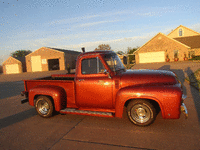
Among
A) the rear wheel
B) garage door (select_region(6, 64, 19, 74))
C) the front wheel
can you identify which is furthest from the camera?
garage door (select_region(6, 64, 19, 74))

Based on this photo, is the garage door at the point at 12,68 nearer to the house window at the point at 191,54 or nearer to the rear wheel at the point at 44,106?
the house window at the point at 191,54

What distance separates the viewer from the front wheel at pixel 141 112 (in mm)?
3910

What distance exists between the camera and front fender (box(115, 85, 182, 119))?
3652 millimetres

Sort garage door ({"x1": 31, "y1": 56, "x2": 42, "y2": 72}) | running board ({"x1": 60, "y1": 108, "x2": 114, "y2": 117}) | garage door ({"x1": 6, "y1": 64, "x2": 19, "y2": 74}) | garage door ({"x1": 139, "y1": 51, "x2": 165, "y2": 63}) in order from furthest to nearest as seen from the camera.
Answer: garage door ({"x1": 6, "y1": 64, "x2": 19, "y2": 74}) < garage door ({"x1": 31, "y1": 56, "x2": 42, "y2": 72}) < garage door ({"x1": 139, "y1": 51, "x2": 165, "y2": 63}) < running board ({"x1": 60, "y1": 108, "x2": 114, "y2": 117})

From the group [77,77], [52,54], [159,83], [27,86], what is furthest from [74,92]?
[52,54]

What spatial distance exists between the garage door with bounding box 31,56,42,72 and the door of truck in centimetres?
3804

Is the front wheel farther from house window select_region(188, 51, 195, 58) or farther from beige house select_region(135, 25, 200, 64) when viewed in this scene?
house window select_region(188, 51, 195, 58)

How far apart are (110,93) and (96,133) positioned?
109 centimetres

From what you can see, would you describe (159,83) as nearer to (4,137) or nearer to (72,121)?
(72,121)

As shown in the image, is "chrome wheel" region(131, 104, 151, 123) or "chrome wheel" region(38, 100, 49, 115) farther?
"chrome wheel" region(38, 100, 49, 115)

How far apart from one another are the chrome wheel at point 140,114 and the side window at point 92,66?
135 cm

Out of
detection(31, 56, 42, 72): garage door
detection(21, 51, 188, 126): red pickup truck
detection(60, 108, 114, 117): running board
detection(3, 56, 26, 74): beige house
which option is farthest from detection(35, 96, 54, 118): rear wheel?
detection(3, 56, 26, 74): beige house

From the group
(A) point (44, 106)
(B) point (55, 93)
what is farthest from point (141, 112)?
(A) point (44, 106)

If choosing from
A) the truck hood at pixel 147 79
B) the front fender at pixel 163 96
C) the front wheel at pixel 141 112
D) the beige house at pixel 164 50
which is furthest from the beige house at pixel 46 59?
the front fender at pixel 163 96
